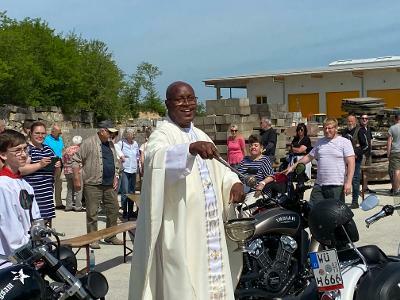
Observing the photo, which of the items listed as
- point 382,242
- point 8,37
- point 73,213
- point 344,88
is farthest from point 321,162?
point 344,88

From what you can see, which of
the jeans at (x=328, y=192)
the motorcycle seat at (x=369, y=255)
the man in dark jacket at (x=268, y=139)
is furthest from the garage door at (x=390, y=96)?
the motorcycle seat at (x=369, y=255)

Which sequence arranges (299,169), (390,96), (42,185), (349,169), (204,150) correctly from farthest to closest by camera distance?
1. (390,96)
2. (349,169)
3. (42,185)
4. (299,169)
5. (204,150)

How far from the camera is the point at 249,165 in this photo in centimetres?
754

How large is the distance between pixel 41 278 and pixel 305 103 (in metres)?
32.8

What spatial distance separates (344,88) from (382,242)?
25.8 m

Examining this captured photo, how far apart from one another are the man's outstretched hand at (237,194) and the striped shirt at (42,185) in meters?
3.18

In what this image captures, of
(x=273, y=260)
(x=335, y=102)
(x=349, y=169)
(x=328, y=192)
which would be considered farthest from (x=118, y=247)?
(x=335, y=102)

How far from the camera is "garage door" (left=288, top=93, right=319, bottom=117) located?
34938 millimetres

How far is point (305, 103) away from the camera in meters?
35.2

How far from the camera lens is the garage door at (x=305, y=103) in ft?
115

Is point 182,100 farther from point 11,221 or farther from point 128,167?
point 128,167

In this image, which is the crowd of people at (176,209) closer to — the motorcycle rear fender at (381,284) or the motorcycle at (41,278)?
the motorcycle at (41,278)

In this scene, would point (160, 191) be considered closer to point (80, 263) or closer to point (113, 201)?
point (80, 263)

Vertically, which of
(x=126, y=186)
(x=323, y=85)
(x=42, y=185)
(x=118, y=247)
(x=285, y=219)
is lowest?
(x=118, y=247)
